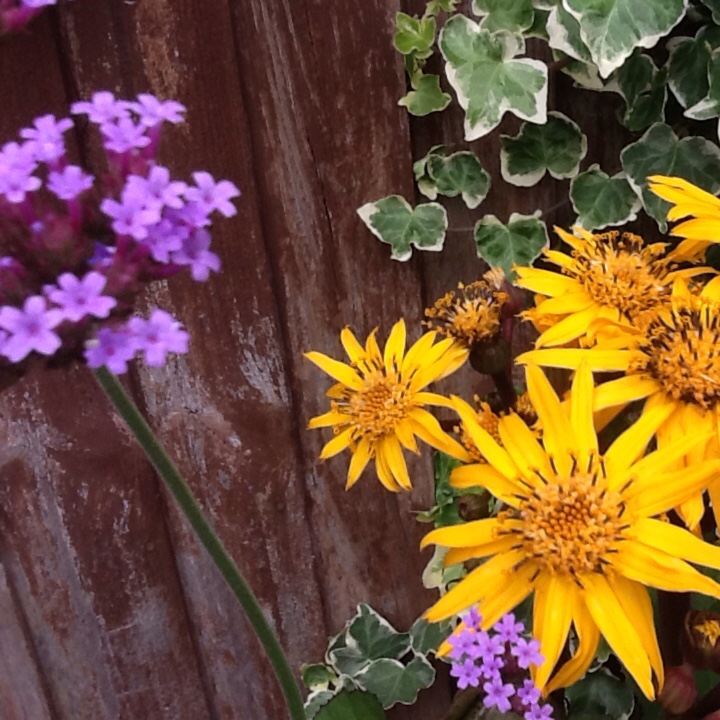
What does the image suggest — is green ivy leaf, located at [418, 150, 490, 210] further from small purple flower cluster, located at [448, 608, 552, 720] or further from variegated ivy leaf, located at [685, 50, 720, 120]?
small purple flower cluster, located at [448, 608, 552, 720]

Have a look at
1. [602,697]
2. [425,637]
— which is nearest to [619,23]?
[602,697]

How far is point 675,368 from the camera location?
1.64 ft

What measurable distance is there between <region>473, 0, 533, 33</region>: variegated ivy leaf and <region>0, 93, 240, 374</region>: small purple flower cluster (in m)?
0.42

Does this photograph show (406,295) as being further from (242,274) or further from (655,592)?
(655,592)

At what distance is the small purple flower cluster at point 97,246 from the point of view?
0.35 metres

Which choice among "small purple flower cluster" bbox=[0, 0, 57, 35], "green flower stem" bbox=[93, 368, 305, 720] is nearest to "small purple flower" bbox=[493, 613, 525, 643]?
"green flower stem" bbox=[93, 368, 305, 720]

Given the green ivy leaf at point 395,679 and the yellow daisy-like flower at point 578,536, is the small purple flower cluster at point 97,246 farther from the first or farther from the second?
the green ivy leaf at point 395,679

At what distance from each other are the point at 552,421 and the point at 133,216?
0.94 ft

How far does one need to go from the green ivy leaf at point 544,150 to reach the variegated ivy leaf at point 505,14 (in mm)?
102

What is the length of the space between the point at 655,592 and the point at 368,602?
51 centimetres

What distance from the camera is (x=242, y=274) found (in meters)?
0.83

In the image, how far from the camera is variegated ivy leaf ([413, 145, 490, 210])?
0.81 metres

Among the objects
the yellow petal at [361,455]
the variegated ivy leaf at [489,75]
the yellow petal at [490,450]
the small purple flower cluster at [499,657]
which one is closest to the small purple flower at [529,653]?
the small purple flower cluster at [499,657]

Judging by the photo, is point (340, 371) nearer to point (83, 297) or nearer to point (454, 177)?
point (454, 177)
